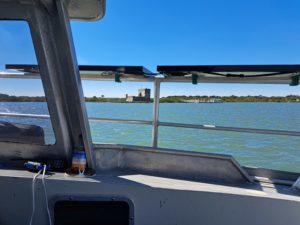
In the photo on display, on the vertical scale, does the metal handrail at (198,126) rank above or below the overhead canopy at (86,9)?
below

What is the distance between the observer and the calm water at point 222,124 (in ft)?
8.49

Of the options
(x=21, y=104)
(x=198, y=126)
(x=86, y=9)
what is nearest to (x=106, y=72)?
(x=86, y=9)

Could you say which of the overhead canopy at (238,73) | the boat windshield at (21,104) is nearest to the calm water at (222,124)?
the boat windshield at (21,104)

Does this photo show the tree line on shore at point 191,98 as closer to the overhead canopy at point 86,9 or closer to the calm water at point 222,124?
the calm water at point 222,124

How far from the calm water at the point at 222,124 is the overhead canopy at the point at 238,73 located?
0.37m

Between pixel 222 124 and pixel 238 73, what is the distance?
0.74m

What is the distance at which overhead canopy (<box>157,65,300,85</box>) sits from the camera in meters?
1.53

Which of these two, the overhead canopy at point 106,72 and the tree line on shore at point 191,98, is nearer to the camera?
the overhead canopy at point 106,72

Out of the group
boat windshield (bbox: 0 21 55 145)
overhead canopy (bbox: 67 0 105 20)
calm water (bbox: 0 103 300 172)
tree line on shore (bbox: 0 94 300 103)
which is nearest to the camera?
overhead canopy (bbox: 67 0 105 20)

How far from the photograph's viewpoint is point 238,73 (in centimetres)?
167

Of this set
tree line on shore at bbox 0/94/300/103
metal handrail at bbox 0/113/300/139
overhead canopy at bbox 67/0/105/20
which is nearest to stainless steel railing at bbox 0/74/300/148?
metal handrail at bbox 0/113/300/139

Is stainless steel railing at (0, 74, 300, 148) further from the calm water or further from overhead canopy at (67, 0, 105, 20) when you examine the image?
overhead canopy at (67, 0, 105, 20)

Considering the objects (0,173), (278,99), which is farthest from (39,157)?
(278,99)

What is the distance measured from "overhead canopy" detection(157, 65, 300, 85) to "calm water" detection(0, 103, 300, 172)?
1.21 feet
